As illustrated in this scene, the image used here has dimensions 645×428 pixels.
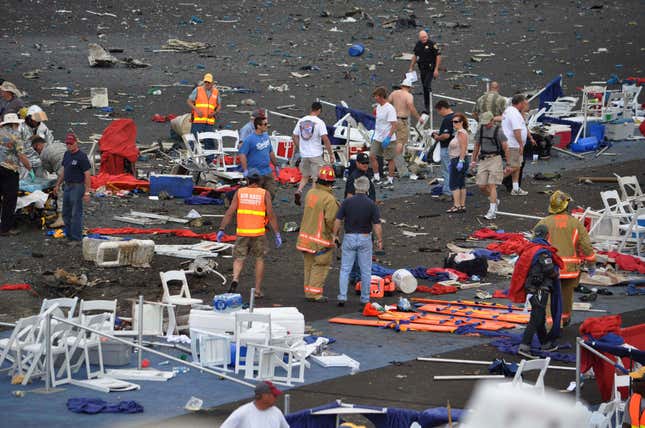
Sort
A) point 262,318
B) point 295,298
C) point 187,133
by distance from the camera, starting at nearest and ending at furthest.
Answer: point 262,318 → point 295,298 → point 187,133

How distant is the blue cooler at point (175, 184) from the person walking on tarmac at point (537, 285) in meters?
8.48

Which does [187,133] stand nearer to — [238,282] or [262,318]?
[238,282]

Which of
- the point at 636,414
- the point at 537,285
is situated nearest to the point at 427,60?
the point at 537,285

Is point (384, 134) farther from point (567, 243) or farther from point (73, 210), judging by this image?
point (567, 243)

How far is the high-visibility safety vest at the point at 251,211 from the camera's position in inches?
593

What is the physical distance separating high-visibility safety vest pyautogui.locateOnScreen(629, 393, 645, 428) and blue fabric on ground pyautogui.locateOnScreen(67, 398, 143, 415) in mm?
4229

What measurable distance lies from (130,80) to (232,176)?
10.6 m

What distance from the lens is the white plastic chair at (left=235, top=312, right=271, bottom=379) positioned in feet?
40.4

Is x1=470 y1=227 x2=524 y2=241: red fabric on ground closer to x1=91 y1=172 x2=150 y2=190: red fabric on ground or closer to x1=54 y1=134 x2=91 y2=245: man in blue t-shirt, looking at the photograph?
x1=54 y1=134 x2=91 y2=245: man in blue t-shirt

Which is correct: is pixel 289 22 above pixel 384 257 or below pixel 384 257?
above

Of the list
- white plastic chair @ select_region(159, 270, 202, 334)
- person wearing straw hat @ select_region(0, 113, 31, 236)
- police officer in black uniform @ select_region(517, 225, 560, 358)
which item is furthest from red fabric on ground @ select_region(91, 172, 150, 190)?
police officer in black uniform @ select_region(517, 225, 560, 358)

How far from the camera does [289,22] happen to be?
126ft

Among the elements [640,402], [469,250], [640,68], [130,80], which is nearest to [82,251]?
[469,250]

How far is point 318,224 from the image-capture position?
49.1 feet
